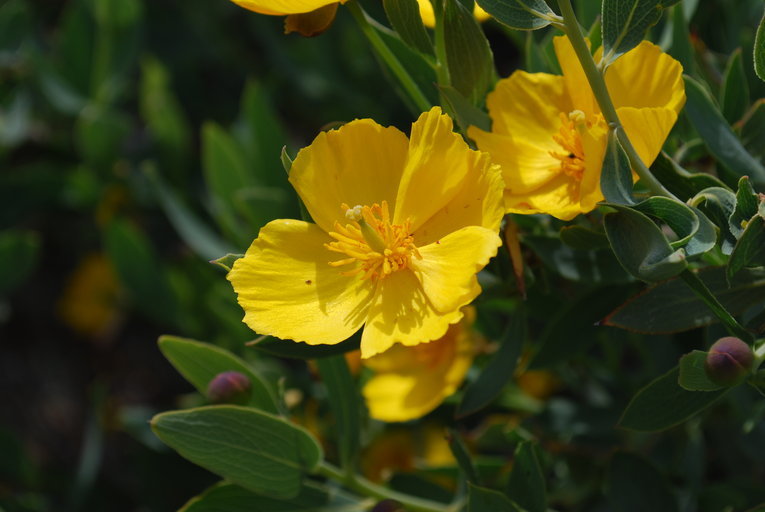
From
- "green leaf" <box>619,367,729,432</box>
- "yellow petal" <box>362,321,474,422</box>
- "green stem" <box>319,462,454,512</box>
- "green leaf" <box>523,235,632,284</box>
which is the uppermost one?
"green leaf" <box>523,235,632,284</box>

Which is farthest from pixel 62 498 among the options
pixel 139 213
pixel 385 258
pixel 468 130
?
pixel 468 130

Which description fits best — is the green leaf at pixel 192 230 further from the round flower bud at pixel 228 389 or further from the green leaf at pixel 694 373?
the green leaf at pixel 694 373

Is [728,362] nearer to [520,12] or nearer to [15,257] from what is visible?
[520,12]

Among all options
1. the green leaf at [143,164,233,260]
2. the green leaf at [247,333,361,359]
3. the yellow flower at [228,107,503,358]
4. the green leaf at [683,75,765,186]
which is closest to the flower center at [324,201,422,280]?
the yellow flower at [228,107,503,358]

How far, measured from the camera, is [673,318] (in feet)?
4.29

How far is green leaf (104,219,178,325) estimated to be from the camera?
7.87 feet

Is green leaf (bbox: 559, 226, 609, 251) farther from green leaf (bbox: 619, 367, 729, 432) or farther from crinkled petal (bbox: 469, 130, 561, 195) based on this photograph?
green leaf (bbox: 619, 367, 729, 432)

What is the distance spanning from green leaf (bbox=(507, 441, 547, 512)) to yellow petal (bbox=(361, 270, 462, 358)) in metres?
0.30

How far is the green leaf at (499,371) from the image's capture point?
1494 mm

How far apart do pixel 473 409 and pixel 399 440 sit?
797 mm

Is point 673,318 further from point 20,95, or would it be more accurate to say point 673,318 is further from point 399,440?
point 20,95

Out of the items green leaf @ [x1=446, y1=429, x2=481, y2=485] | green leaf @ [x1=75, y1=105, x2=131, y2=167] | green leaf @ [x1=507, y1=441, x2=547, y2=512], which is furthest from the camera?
green leaf @ [x1=75, y1=105, x2=131, y2=167]

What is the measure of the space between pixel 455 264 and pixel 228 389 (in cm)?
45

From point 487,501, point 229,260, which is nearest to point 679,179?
point 487,501
